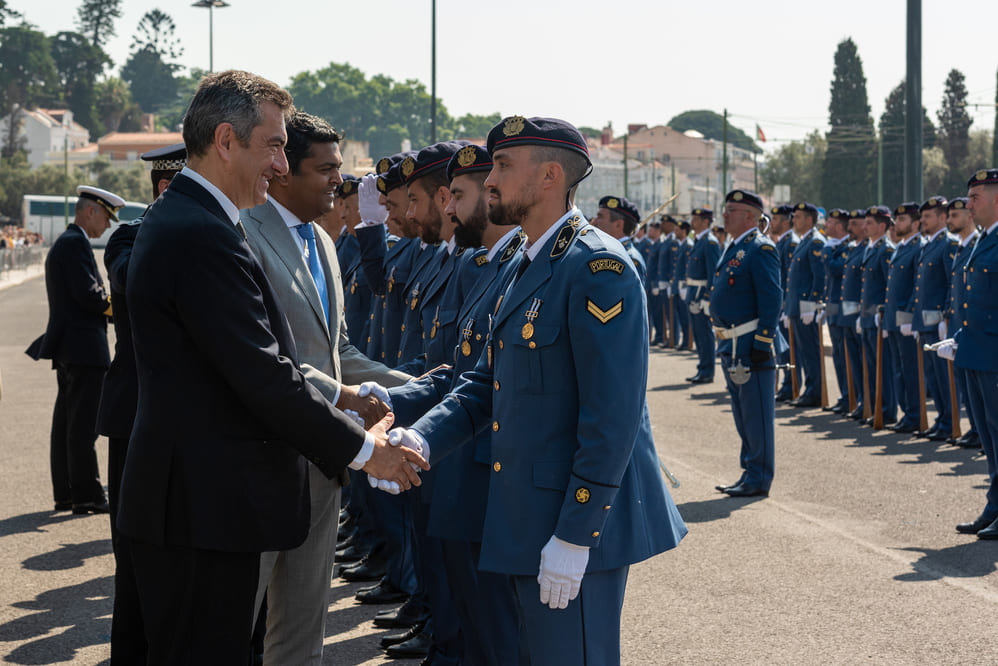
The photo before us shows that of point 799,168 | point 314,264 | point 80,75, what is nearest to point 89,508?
point 314,264

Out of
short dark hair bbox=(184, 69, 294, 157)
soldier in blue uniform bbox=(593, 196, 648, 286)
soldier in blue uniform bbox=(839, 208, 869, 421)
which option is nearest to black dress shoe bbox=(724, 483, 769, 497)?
soldier in blue uniform bbox=(593, 196, 648, 286)

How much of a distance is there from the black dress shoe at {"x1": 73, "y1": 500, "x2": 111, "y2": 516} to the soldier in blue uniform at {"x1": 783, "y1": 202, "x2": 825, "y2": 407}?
356 inches

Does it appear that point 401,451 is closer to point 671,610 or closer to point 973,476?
point 671,610

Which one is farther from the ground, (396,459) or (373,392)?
(373,392)

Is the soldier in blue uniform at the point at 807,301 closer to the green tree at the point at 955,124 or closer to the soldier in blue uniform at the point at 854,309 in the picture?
the soldier in blue uniform at the point at 854,309

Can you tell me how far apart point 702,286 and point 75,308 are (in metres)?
12.1

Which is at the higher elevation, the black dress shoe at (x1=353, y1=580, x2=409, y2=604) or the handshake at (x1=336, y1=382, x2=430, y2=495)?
the handshake at (x1=336, y1=382, x2=430, y2=495)

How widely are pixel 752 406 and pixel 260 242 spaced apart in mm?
5787

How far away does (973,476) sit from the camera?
9.73 meters

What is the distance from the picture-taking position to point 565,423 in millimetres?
3389

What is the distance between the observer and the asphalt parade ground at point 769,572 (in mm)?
5430

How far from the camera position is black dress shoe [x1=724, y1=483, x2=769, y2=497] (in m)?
8.86

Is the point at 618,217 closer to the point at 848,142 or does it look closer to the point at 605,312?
the point at 605,312

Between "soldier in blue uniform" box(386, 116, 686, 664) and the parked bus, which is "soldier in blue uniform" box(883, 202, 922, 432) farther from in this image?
the parked bus
